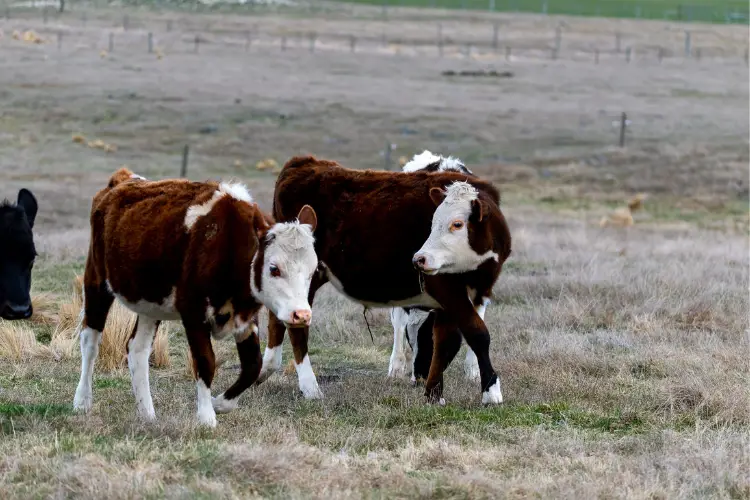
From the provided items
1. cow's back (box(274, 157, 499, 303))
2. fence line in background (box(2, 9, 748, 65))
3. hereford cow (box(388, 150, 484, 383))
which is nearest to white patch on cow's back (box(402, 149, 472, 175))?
hereford cow (box(388, 150, 484, 383))

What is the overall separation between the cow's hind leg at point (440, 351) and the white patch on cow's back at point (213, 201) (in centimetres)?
204

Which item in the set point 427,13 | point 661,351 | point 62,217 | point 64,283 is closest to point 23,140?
point 62,217

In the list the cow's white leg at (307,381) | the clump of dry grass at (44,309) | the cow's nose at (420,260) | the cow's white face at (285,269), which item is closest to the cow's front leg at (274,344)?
the cow's white leg at (307,381)

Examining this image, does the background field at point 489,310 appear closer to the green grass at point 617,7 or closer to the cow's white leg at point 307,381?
the cow's white leg at point 307,381

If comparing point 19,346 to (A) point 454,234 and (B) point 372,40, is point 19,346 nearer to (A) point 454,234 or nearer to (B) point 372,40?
(A) point 454,234

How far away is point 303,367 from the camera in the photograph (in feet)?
30.9

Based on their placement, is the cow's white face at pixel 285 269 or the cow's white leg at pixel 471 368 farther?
the cow's white leg at pixel 471 368

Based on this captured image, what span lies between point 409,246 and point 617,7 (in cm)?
11478

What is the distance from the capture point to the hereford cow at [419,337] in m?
10.0

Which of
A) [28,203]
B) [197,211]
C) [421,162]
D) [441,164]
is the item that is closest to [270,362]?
[197,211]

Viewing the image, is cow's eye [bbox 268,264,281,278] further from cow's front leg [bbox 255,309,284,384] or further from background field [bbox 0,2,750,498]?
cow's front leg [bbox 255,309,284,384]

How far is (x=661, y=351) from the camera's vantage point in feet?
34.2

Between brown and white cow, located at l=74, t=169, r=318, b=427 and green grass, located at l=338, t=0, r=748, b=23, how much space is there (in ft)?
349

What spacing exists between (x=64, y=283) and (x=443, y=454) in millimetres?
8675
